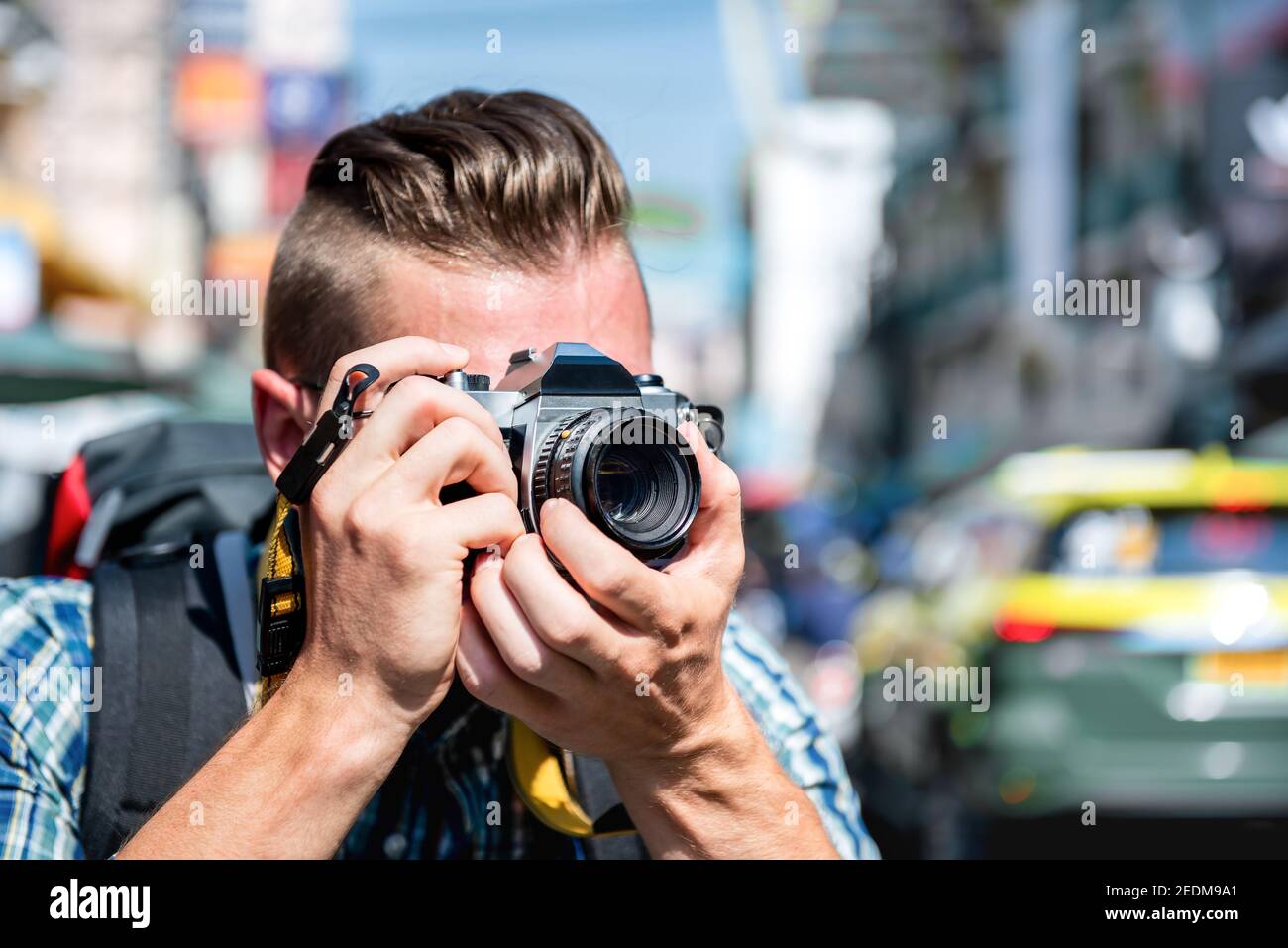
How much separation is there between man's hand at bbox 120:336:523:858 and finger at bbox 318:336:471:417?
10 cm

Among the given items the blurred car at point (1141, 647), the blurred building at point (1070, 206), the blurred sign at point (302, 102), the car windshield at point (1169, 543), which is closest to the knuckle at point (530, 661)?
the blurred car at point (1141, 647)

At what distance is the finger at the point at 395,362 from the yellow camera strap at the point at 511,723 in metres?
0.18

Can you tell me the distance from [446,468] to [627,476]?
0.24 metres

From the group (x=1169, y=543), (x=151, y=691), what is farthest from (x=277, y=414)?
(x=1169, y=543)

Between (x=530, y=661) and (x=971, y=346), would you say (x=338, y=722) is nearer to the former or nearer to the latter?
(x=530, y=661)

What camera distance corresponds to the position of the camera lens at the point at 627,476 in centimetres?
165

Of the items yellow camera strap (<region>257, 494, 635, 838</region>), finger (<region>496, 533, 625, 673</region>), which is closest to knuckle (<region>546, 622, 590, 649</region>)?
finger (<region>496, 533, 625, 673</region>)

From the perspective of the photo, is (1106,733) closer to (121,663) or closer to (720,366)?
(121,663)

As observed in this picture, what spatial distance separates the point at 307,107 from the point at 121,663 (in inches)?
691

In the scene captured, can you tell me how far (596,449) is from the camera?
167 cm

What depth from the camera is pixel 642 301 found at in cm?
231

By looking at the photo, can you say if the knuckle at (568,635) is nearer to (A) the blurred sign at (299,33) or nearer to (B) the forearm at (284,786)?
(B) the forearm at (284,786)

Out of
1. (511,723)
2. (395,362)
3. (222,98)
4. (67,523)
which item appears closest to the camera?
(395,362)
